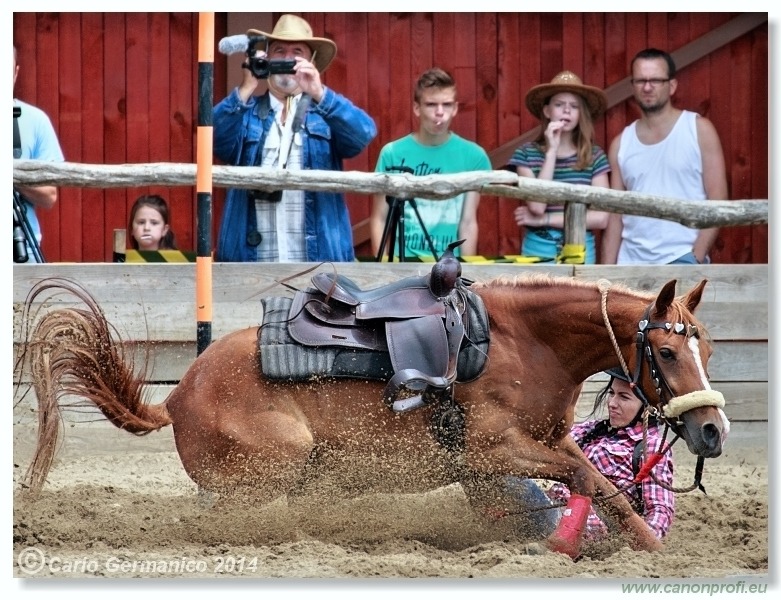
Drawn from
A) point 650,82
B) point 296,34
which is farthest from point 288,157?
point 650,82

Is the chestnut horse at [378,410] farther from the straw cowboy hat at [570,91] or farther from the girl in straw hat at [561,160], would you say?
the straw cowboy hat at [570,91]

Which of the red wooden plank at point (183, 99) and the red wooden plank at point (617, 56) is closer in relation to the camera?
the red wooden plank at point (183, 99)

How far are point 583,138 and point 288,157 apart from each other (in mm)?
1878

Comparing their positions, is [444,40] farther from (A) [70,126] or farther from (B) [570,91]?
(A) [70,126]

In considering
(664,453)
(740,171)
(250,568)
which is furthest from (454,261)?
(740,171)

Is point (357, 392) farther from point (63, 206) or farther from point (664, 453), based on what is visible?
point (63, 206)

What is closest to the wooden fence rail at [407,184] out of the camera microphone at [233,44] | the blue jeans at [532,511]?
the camera microphone at [233,44]

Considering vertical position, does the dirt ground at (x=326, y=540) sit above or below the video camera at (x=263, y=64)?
below

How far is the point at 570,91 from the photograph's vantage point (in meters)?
7.73

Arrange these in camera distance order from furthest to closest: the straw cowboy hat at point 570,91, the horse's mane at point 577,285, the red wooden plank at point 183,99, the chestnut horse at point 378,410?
the red wooden plank at point 183,99 < the straw cowboy hat at point 570,91 < the chestnut horse at point 378,410 < the horse's mane at point 577,285

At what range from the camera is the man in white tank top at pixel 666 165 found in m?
7.54

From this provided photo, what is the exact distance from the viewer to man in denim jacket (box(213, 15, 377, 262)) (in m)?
6.96

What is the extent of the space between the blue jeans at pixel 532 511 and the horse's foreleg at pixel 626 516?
1.04ft

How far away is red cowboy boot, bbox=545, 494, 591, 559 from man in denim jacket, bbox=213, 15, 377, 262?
249 centimetres
